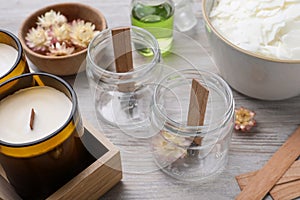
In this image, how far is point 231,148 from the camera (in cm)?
69

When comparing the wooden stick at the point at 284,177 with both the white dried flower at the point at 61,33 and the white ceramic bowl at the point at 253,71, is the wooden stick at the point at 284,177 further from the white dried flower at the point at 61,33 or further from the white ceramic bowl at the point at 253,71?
the white dried flower at the point at 61,33

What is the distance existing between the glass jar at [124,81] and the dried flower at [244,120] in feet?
0.41

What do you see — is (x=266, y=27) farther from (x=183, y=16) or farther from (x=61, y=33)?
(x=61, y=33)

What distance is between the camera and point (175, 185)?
0.65 metres

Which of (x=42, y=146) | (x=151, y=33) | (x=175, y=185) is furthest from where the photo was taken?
(x=151, y=33)

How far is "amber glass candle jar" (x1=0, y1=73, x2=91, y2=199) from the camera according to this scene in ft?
1.73

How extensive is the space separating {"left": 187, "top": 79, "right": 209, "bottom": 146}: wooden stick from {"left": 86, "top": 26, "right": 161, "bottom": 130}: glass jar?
0.31 ft

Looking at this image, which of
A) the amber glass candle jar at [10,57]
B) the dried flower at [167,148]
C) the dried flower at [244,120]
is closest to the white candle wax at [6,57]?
the amber glass candle jar at [10,57]

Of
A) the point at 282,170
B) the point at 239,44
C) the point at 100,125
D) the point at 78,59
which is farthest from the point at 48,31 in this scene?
the point at 282,170

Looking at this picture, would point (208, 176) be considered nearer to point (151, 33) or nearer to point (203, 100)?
point (203, 100)

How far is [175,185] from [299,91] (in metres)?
0.22

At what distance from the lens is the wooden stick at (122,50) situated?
2.28 feet

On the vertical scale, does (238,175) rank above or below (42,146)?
below

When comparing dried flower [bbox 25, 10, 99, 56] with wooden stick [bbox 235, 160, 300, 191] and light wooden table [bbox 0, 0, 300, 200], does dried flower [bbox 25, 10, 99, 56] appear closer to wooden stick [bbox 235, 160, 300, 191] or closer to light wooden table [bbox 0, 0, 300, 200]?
light wooden table [bbox 0, 0, 300, 200]
